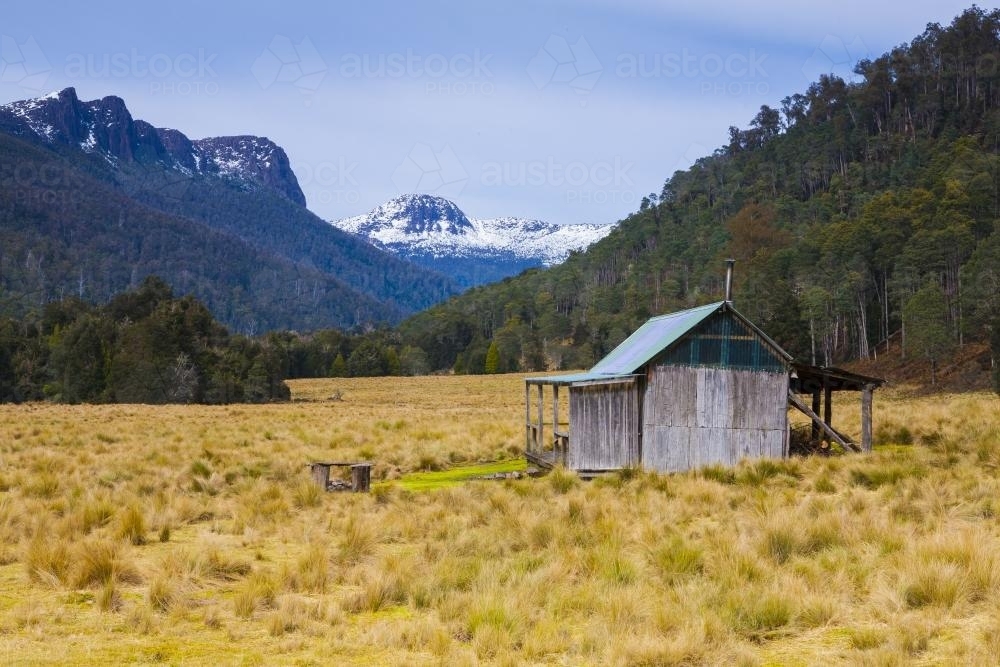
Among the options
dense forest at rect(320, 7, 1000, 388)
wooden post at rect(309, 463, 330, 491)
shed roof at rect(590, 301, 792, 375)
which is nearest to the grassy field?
wooden post at rect(309, 463, 330, 491)

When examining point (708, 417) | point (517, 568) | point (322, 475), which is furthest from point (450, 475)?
point (517, 568)

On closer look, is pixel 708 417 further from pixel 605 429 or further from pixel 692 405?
pixel 605 429

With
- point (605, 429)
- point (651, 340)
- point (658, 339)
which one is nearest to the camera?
point (605, 429)

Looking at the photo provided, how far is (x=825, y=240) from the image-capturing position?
87.6 m

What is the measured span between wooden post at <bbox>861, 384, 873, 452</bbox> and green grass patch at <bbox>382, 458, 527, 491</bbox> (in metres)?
8.90

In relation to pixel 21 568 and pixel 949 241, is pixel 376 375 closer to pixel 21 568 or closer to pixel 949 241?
pixel 949 241

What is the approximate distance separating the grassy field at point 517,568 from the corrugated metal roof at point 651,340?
3.41 metres

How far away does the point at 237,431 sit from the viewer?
32188mm

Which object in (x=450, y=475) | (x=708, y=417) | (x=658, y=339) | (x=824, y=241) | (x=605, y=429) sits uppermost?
(x=824, y=241)

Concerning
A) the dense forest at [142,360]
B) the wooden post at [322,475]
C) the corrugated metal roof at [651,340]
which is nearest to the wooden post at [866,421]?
the corrugated metal roof at [651,340]

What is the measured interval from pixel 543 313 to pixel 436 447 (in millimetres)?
117692

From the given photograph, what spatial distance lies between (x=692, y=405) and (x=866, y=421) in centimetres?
506

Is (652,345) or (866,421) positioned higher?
(652,345)

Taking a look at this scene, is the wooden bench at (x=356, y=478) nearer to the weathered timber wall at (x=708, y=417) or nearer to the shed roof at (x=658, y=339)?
the weathered timber wall at (x=708, y=417)
